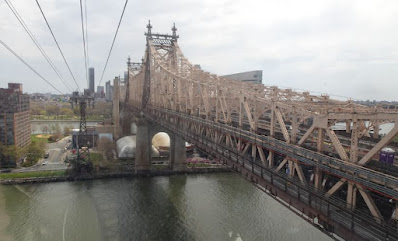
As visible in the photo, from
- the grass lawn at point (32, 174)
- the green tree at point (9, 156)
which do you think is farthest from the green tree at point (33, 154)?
the grass lawn at point (32, 174)

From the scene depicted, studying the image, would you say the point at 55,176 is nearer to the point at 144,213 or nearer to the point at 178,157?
the point at 144,213

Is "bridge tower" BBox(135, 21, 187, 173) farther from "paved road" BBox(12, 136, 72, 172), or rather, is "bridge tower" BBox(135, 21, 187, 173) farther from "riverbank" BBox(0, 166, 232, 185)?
"paved road" BBox(12, 136, 72, 172)

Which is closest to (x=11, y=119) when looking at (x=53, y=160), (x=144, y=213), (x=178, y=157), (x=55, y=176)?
(x=53, y=160)

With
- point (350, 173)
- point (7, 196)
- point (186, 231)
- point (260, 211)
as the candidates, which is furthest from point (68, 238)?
point (350, 173)

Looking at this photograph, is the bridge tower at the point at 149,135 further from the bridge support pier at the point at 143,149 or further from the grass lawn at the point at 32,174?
the grass lawn at the point at 32,174

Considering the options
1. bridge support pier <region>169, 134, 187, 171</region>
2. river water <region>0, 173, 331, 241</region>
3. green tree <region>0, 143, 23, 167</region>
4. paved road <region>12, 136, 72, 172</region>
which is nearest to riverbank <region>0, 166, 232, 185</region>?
bridge support pier <region>169, 134, 187, 171</region>

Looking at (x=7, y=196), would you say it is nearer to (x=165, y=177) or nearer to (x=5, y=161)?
(x=5, y=161)
